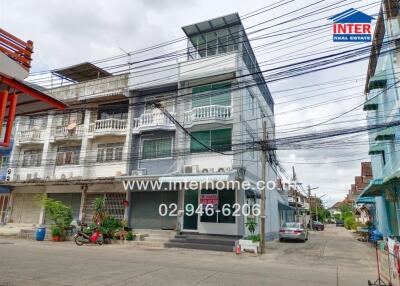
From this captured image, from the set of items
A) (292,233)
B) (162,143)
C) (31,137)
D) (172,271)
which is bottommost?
(172,271)

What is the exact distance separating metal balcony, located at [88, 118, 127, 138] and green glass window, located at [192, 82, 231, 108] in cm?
544

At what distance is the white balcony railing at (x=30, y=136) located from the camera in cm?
2361

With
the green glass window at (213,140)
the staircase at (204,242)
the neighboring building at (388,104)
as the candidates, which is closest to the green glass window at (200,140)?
the green glass window at (213,140)

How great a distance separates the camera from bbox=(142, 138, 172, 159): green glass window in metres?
19.2

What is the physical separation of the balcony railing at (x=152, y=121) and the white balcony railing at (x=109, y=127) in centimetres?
111

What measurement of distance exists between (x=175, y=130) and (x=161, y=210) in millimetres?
4997

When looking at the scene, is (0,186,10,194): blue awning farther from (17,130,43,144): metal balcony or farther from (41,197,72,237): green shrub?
(41,197,72,237): green shrub

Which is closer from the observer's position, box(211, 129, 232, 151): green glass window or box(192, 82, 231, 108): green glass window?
box(211, 129, 232, 151): green glass window

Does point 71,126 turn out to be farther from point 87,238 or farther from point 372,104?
point 372,104

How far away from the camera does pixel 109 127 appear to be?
68.5 ft

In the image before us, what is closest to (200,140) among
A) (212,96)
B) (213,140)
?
(213,140)

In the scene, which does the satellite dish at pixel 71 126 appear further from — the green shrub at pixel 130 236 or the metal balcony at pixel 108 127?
the green shrub at pixel 130 236

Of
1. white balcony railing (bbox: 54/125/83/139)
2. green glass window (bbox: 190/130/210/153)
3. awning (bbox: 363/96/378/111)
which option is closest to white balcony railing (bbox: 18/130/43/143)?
white balcony railing (bbox: 54/125/83/139)

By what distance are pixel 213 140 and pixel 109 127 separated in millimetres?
7676
